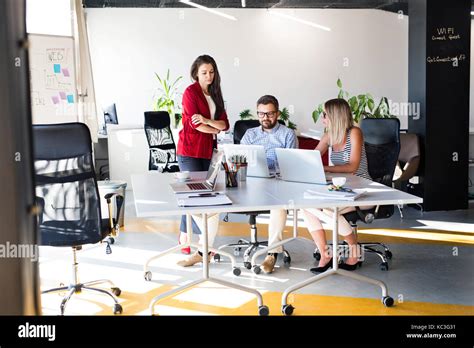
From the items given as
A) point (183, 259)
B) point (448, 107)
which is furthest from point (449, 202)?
point (183, 259)

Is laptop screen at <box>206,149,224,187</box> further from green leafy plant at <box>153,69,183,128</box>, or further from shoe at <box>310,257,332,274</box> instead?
green leafy plant at <box>153,69,183,128</box>

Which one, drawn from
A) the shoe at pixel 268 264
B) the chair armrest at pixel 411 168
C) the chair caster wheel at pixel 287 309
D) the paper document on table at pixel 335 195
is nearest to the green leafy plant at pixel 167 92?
the chair armrest at pixel 411 168

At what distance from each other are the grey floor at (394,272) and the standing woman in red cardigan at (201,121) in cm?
53

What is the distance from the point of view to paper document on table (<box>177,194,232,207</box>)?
9.98 ft

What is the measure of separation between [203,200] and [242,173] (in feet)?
2.66

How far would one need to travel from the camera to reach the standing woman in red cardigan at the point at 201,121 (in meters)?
4.50

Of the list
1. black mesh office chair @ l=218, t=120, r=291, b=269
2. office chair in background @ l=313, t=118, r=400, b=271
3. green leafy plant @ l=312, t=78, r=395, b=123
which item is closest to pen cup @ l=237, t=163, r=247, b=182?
black mesh office chair @ l=218, t=120, r=291, b=269

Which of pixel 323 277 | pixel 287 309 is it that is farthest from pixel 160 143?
pixel 287 309

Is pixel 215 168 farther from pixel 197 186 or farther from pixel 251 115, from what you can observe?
pixel 251 115

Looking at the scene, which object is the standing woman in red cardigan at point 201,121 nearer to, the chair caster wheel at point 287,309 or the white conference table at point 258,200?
the white conference table at point 258,200

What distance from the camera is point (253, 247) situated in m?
4.85

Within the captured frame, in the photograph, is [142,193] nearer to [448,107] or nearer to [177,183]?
[177,183]

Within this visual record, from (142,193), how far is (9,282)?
3075mm

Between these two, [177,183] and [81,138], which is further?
[177,183]
